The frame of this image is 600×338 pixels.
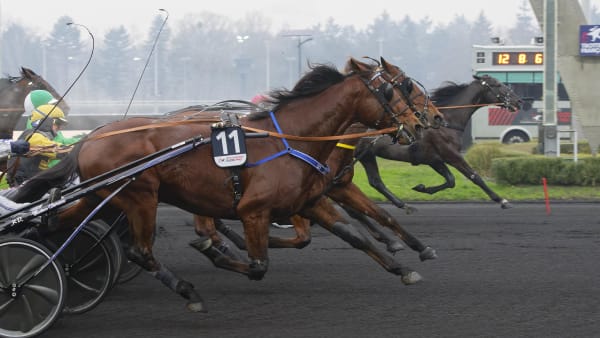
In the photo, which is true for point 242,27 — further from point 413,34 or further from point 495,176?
point 495,176

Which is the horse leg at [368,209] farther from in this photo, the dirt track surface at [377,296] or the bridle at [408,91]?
the bridle at [408,91]

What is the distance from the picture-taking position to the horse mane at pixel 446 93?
37.2 feet

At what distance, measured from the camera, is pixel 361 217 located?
7.73 meters

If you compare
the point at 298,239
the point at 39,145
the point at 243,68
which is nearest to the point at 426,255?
the point at 298,239

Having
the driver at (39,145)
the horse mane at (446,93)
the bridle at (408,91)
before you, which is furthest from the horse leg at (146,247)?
the horse mane at (446,93)

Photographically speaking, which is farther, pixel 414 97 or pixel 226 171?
pixel 414 97

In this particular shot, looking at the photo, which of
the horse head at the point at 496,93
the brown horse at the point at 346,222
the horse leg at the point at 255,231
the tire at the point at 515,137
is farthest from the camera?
the tire at the point at 515,137

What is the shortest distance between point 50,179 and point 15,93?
5.21 metres

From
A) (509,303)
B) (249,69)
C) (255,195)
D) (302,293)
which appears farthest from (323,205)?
(249,69)

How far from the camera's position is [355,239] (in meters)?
6.25

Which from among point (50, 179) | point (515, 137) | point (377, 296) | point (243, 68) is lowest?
point (515, 137)

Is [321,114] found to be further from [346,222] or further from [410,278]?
[410,278]

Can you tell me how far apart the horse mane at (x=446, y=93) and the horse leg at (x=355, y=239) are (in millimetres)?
5280

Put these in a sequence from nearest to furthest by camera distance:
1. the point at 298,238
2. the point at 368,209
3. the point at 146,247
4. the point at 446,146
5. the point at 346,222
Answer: the point at 146,247
the point at 346,222
the point at 298,238
the point at 368,209
the point at 446,146
